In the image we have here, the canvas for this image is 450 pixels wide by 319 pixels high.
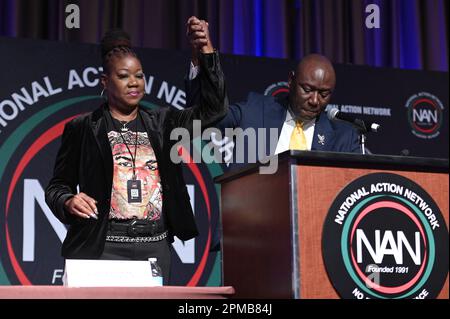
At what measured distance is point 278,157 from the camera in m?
1.77

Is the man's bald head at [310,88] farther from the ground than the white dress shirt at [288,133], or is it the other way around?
the man's bald head at [310,88]

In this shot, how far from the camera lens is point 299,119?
3.00 metres

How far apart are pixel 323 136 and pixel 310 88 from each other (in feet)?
0.91

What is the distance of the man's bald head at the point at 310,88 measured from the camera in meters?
3.02

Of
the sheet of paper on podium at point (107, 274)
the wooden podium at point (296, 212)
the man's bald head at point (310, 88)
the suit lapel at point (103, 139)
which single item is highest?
the man's bald head at point (310, 88)

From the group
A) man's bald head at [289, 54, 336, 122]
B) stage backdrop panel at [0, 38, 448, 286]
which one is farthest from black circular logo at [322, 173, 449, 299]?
stage backdrop panel at [0, 38, 448, 286]

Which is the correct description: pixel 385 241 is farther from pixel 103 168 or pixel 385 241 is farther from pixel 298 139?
pixel 298 139

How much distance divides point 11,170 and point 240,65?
3.92 ft

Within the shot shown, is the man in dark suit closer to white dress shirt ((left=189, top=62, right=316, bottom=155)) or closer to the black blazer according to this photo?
white dress shirt ((left=189, top=62, right=316, bottom=155))

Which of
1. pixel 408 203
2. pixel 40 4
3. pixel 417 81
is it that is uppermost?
pixel 40 4

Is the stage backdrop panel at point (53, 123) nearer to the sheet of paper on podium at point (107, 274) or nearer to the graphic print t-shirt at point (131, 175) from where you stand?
the graphic print t-shirt at point (131, 175)

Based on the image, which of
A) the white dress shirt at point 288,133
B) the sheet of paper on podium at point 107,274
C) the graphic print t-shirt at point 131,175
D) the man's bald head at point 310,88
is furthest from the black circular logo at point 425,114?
the sheet of paper on podium at point 107,274

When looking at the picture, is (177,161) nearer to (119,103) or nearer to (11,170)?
(119,103)
